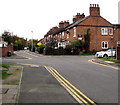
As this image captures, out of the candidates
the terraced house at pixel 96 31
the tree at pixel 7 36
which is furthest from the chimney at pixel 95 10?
the tree at pixel 7 36

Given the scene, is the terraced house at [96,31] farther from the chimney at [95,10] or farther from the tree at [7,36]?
the tree at [7,36]

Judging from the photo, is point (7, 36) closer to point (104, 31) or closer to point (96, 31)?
point (96, 31)

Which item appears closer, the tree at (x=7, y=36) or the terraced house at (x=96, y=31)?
the terraced house at (x=96, y=31)

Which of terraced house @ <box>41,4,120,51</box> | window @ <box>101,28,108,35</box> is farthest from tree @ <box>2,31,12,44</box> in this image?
window @ <box>101,28,108,35</box>

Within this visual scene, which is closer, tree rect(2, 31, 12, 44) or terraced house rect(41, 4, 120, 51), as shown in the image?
terraced house rect(41, 4, 120, 51)

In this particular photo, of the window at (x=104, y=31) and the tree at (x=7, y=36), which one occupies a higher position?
the tree at (x=7, y=36)

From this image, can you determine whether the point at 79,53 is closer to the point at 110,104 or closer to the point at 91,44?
the point at 91,44

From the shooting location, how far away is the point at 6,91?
8422mm

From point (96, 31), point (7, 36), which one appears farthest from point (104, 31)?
point (7, 36)

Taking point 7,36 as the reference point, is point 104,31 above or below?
below

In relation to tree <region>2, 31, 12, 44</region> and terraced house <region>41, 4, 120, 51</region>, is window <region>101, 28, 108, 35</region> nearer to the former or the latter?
terraced house <region>41, 4, 120, 51</region>

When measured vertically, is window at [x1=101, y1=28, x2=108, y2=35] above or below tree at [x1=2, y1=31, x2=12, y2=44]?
below

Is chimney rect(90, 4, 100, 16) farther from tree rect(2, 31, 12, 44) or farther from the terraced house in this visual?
tree rect(2, 31, 12, 44)

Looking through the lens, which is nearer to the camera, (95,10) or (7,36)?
(95,10)
